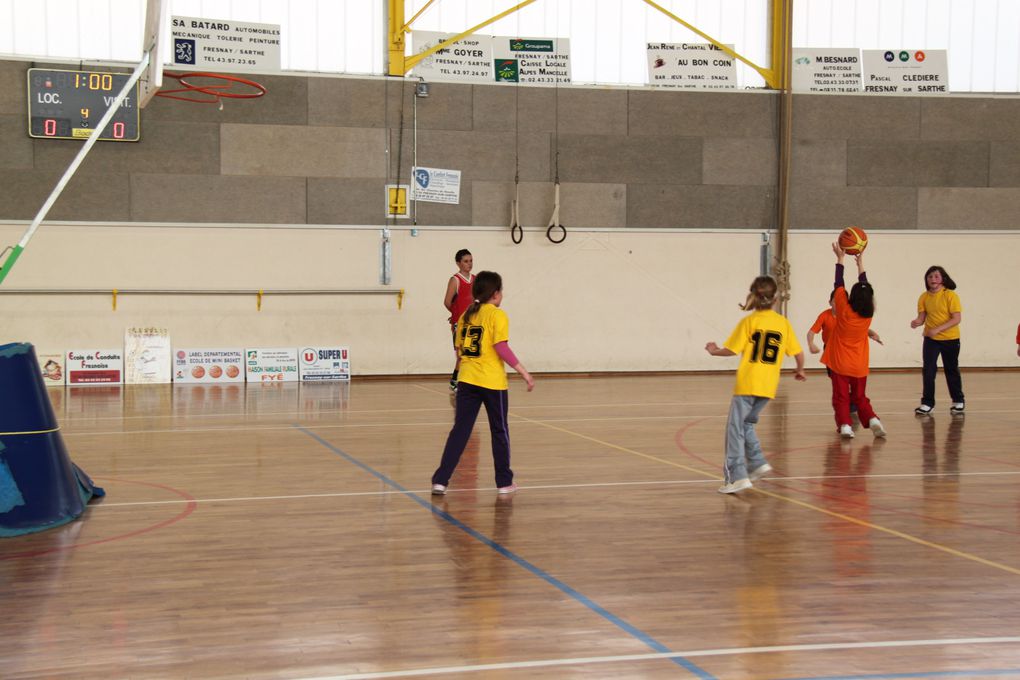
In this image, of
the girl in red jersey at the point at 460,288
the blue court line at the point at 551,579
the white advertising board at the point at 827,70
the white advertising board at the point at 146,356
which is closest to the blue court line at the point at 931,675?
the blue court line at the point at 551,579

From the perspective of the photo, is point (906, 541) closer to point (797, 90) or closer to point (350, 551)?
point (350, 551)

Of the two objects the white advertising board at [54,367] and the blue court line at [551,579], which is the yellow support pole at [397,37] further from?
the blue court line at [551,579]

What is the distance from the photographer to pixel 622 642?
3.77 m

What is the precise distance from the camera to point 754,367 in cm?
670

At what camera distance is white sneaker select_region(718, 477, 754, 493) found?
6668mm

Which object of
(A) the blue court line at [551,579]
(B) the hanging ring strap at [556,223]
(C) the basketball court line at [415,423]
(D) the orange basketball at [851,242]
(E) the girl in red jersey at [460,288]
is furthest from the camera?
(B) the hanging ring strap at [556,223]

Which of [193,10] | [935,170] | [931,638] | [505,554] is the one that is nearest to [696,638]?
[931,638]

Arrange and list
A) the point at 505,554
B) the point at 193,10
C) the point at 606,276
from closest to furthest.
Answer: the point at 505,554
the point at 193,10
the point at 606,276

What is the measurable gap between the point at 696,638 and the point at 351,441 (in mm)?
5771

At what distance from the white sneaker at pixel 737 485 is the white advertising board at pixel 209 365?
10.4m

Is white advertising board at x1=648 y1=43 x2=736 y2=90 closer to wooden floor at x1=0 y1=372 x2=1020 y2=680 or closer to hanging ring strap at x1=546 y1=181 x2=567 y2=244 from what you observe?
hanging ring strap at x1=546 y1=181 x2=567 y2=244

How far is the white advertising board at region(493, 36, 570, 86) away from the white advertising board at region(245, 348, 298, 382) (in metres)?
5.41

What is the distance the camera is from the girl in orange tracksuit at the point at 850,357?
9.42m

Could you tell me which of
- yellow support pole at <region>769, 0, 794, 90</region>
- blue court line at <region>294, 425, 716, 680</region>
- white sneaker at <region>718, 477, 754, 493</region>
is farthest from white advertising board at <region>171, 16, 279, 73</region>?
white sneaker at <region>718, 477, 754, 493</region>
